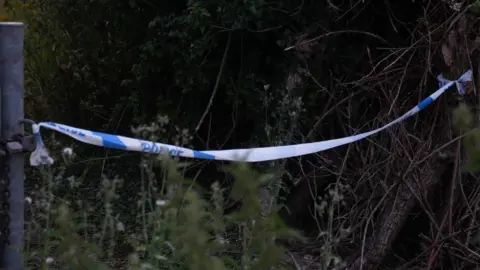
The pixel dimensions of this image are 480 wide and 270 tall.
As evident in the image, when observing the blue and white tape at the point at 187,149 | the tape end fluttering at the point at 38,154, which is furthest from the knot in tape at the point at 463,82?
the tape end fluttering at the point at 38,154

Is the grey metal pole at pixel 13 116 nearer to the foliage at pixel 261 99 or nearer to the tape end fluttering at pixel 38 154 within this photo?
the tape end fluttering at pixel 38 154

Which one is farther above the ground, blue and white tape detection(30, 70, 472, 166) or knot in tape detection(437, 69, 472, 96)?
knot in tape detection(437, 69, 472, 96)

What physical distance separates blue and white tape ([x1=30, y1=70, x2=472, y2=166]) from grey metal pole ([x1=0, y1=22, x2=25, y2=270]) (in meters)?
0.08

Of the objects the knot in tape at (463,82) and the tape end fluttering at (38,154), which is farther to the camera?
the knot in tape at (463,82)

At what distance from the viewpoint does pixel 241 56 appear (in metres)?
6.20

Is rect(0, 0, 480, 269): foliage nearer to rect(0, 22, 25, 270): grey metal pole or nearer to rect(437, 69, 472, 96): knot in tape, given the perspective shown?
rect(437, 69, 472, 96): knot in tape

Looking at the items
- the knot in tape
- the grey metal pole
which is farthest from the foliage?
the grey metal pole

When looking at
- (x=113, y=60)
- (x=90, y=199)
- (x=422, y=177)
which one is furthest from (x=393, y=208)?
(x=113, y=60)

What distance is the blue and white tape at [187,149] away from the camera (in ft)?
12.0

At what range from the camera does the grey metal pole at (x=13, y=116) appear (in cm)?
368

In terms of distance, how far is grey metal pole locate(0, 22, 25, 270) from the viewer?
12.1 feet

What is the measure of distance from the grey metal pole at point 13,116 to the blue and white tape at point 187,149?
84mm

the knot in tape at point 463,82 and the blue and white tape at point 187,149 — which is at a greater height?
the knot in tape at point 463,82

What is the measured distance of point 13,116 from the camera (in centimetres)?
372
